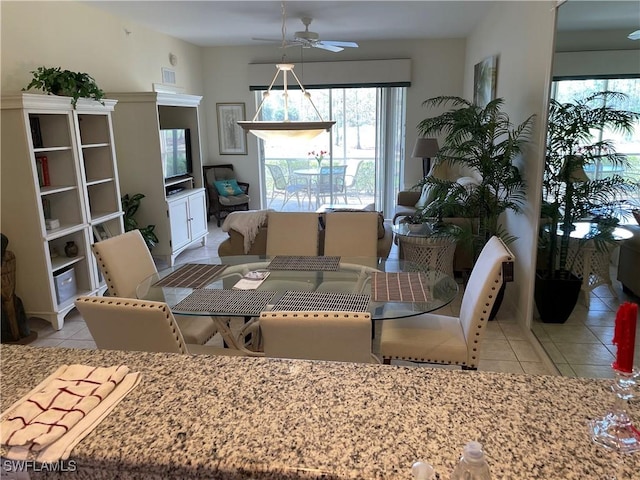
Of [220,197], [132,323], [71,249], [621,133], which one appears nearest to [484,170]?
[621,133]

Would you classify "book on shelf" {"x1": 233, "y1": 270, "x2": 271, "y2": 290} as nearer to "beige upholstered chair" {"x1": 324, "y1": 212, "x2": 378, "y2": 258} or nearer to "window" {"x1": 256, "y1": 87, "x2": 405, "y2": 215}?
"beige upholstered chair" {"x1": 324, "y1": 212, "x2": 378, "y2": 258}

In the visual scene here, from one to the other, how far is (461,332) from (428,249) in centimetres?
179

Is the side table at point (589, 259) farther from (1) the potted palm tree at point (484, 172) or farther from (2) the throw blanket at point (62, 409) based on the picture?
(2) the throw blanket at point (62, 409)

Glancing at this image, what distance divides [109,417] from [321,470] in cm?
46

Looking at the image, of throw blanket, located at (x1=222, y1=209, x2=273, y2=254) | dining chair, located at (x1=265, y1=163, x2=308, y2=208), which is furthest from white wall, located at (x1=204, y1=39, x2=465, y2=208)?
throw blanket, located at (x1=222, y1=209, x2=273, y2=254)

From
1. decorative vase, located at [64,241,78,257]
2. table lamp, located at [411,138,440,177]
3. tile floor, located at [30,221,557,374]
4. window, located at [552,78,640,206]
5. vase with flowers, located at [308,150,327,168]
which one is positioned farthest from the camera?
vase with flowers, located at [308,150,327,168]

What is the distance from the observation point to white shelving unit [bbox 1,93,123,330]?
341 centimetres

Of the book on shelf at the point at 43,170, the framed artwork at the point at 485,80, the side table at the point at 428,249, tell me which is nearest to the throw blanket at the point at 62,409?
the book on shelf at the point at 43,170

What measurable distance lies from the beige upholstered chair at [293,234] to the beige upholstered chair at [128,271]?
0.88 meters

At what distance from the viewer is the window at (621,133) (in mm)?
2148

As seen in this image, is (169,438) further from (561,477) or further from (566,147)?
(566,147)

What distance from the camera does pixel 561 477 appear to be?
0.78m

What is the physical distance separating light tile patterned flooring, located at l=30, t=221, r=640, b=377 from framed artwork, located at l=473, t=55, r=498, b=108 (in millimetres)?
2320

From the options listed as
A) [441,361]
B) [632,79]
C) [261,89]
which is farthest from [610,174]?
[261,89]
